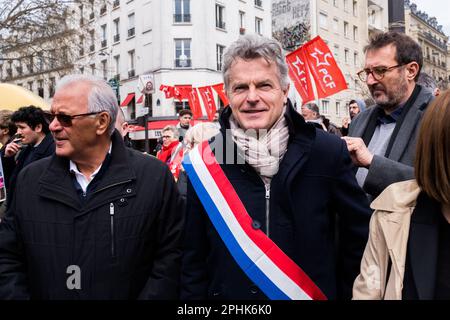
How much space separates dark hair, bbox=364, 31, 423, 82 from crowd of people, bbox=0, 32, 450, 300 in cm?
87

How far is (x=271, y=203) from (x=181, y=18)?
27.7 meters

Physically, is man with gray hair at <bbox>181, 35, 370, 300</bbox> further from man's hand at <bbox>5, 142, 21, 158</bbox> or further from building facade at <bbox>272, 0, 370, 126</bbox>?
building facade at <bbox>272, 0, 370, 126</bbox>

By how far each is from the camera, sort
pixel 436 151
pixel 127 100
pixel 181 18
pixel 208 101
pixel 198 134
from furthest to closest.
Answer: pixel 127 100
pixel 181 18
pixel 208 101
pixel 198 134
pixel 436 151

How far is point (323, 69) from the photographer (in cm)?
706

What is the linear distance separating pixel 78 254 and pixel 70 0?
1462 cm

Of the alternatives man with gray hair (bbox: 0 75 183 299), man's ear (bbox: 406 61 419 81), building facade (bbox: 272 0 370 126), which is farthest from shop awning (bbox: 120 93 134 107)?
man with gray hair (bbox: 0 75 183 299)

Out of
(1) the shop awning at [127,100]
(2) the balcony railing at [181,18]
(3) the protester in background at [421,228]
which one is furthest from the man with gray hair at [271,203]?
(1) the shop awning at [127,100]

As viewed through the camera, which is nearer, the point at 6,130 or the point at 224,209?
the point at 224,209

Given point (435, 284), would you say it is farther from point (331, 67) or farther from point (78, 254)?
point (331, 67)

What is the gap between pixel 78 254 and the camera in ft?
7.10

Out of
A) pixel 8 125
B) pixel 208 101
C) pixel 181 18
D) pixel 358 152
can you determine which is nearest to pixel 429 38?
pixel 181 18

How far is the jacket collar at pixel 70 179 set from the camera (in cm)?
222

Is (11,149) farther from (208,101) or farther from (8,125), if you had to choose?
(208,101)
